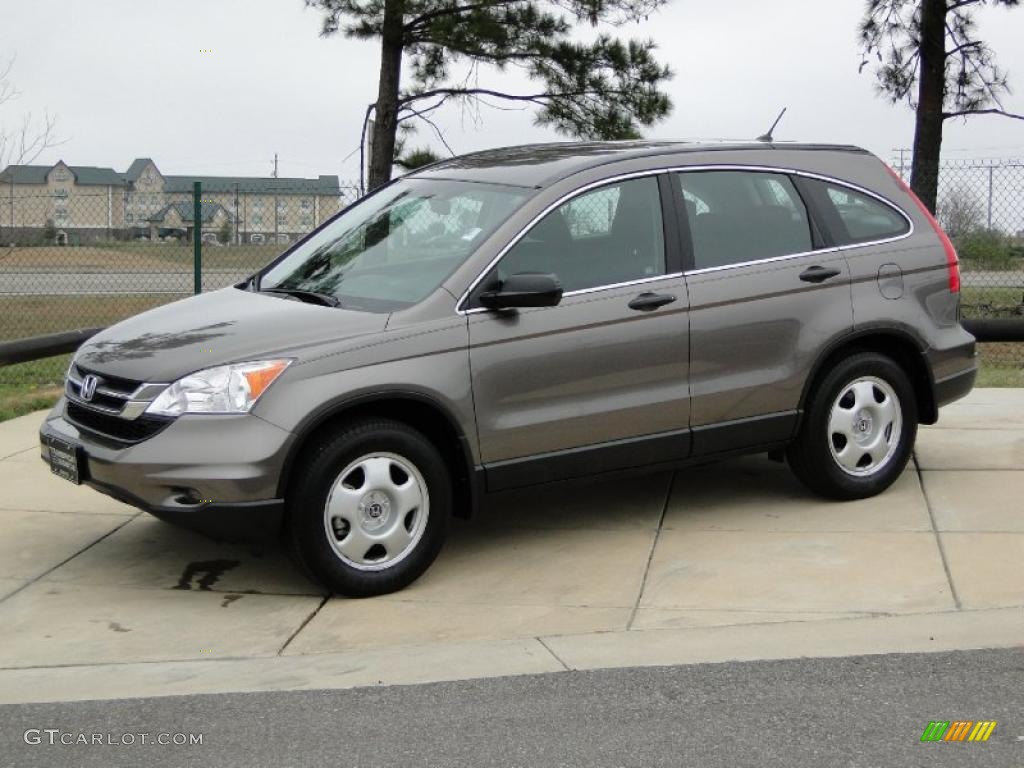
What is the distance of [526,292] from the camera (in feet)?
19.6

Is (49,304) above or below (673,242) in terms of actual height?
below

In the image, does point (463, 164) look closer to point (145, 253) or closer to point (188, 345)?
point (188, 345)

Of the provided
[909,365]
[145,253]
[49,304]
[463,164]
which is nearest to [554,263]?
[463,164]

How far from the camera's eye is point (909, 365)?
7.32 meters

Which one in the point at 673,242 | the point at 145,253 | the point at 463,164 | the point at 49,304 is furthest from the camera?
the point at 49,304

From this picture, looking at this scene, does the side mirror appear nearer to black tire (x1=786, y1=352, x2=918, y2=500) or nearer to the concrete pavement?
the concrete pavement

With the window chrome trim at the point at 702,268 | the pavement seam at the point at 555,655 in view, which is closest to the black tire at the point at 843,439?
the window chrome trim at the point at 702,268

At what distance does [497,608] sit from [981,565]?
215cm

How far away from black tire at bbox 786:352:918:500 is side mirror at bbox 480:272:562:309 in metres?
1.67

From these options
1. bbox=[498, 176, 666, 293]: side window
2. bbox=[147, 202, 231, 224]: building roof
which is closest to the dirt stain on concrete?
bbox=[498, 176, 666, 293]: side window

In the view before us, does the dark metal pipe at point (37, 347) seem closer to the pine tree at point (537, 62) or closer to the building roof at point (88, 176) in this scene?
the pine tree at point (537, 62)

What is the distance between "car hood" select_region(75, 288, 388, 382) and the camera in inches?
226

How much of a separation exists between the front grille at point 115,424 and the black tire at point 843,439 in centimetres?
316

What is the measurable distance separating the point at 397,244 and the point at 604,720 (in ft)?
9.56
